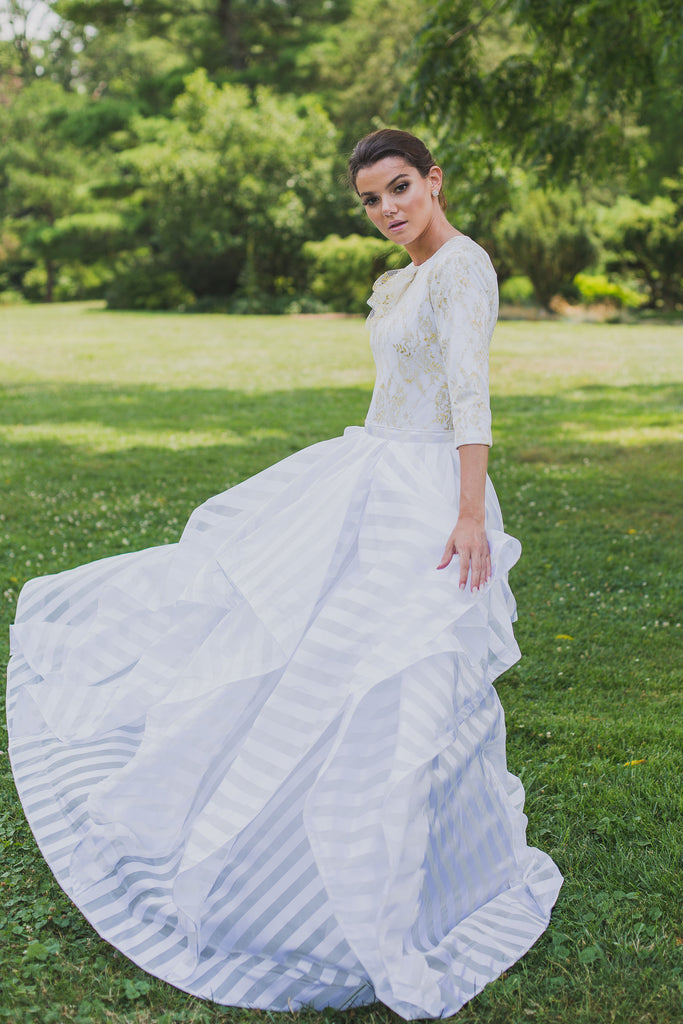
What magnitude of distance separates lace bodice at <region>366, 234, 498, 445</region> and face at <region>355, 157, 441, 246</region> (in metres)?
0.11

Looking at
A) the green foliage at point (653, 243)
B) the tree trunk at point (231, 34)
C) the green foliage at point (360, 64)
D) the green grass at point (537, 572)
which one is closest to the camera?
the green grass at point (537, 572)

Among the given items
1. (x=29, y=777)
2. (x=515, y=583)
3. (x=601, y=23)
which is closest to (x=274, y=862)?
(x=29, y=777)

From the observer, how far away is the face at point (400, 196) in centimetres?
270

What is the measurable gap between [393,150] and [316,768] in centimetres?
175

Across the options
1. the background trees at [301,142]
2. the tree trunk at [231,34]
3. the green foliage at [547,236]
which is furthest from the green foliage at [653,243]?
the tree trunk at [231,34]

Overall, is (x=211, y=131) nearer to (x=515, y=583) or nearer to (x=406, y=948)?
(x=515, y=583)

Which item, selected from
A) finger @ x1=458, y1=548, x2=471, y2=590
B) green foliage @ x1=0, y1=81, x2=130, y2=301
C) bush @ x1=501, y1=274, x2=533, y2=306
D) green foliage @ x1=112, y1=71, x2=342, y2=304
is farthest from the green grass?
green foliage @ x1=0, y1=81, x2=130, y2=301

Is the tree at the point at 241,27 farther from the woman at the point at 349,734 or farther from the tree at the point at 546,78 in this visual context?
the woman at the point at 349,734

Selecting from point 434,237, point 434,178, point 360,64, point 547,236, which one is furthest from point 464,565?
point 360,64

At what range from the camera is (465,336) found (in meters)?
2.50

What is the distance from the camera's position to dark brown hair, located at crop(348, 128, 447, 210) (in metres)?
2.68

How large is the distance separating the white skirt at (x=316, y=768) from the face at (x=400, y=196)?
2.01ft

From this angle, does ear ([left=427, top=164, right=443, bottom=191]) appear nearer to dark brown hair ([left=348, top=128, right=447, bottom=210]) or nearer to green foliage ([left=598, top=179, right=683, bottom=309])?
dark brown hair ([left=348, top=128, right=447, bottom=210])

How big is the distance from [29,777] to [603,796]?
1990 millimetres
